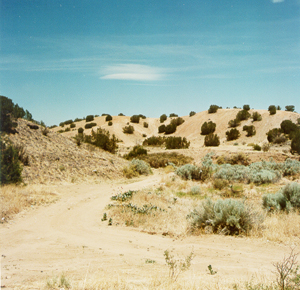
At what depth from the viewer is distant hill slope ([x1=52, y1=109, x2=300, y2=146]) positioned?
44234mm

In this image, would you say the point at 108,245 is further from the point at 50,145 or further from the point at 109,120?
the point at 109,120

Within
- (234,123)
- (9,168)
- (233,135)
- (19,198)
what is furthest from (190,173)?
(234,123)

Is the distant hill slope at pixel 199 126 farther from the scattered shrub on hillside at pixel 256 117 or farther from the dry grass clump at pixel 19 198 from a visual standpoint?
the dry grass clump at pixel 19 198

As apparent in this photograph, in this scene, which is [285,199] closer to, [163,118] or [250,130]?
[250,130]

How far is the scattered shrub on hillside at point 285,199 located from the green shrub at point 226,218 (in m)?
1.89

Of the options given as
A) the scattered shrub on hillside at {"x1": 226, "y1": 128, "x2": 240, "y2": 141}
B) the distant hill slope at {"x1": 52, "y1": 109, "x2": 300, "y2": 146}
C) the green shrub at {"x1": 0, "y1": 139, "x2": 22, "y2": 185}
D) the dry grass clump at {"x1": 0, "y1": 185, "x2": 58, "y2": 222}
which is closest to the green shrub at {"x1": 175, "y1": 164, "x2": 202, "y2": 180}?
the dry grass clump at {"x1": 0, "y1": 185, "x2": 58, "y2": 222}

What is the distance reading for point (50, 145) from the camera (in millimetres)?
18953

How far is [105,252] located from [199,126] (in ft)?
166

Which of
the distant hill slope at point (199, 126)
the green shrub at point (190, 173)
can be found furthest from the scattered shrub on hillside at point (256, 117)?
the green shrub at point (190, 173)

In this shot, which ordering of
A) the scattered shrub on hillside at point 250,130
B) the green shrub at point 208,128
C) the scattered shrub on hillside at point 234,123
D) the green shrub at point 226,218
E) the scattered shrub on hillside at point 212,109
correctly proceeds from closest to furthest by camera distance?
the green shrub at point 226,218
the scattered shrub on hillside at point 250,130
the scattered shrub on hillside at point 234,123
the green shrub at point 208,128
the scattered shrub on hillside at point 212,109

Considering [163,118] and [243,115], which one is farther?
[163,118]

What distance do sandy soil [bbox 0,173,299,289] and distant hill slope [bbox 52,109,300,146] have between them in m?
37.1

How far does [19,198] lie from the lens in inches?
380

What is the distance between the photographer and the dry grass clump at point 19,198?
28.0 ft
